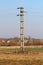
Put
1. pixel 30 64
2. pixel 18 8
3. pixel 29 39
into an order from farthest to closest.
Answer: pixel 29 39, pixel 18 8, pixel 30 64

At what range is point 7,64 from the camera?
56.7 feet

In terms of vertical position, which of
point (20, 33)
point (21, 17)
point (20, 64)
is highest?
point (21, 17)

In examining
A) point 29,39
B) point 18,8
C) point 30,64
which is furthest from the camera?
point 29,39

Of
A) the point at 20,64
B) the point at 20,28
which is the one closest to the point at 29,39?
the point at 20,28

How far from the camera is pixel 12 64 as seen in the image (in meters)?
17.3

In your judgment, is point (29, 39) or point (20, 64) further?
point (29, 39)

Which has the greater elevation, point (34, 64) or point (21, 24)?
point (21, 24)

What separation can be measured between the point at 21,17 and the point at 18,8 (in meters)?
1.37

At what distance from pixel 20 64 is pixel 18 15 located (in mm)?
17497

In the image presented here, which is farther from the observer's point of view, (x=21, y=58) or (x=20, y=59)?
(x=21, y=58)

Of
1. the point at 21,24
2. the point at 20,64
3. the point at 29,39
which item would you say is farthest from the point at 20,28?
the point at 29,39

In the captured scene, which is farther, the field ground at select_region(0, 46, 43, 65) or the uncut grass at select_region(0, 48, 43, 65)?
the field ground at select_region(0, 46, 43, 65)

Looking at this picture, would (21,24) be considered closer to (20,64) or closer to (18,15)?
(18,15)

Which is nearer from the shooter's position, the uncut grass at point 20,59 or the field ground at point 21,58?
the uncut grass at point 20,59
